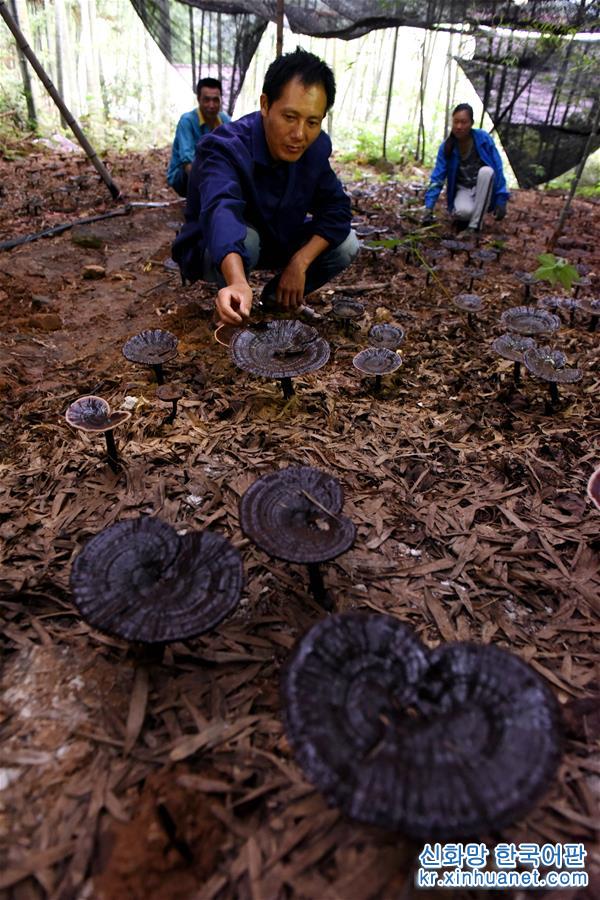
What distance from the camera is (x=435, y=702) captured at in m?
1.60

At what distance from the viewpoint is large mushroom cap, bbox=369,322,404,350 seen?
16.1 ft

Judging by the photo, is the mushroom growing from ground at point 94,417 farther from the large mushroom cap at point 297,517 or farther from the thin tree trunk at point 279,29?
the thin tree trunk at point 279,29

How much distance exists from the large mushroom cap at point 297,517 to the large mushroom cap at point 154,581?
8.1 inches

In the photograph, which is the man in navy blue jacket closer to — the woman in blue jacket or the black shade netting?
the woman in blue jacket

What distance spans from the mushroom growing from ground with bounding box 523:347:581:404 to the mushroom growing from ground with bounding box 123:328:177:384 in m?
3.02

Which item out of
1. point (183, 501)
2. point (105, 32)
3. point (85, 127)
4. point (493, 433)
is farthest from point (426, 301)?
point (105, 32)

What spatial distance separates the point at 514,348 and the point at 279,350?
2.20 meters

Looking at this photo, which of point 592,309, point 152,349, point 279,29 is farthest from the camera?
point 279,29

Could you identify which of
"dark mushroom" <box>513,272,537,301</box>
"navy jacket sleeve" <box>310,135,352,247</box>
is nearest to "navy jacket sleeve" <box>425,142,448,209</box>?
"dark mushroom" <box>513,272,537,301</box>

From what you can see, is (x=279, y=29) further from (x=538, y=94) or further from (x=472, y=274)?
(x=472, y=274)

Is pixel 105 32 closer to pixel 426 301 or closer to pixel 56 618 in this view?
pixel 426 301

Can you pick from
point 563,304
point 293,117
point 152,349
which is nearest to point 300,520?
point 152,349

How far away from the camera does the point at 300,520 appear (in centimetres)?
239

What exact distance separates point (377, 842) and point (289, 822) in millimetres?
303
